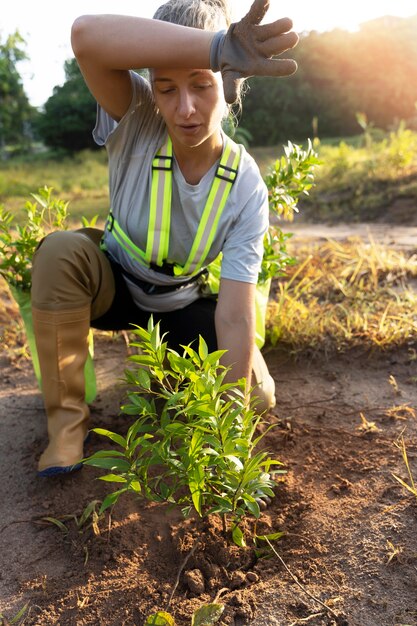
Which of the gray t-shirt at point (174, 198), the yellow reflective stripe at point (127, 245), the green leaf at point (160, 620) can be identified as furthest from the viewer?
the yellow reflective stripe at point (127, 245)

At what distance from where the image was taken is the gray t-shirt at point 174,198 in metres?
2.05

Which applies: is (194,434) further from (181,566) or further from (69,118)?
(69,118)

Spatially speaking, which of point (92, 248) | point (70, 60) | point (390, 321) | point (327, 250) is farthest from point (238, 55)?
point (70, 60)

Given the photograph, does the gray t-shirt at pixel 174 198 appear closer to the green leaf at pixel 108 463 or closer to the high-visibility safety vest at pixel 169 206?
the high-visibility safety vest at pixel 169 206

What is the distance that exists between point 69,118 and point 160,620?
44.6ft

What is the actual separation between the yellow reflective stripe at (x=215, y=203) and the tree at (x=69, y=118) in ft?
40.6

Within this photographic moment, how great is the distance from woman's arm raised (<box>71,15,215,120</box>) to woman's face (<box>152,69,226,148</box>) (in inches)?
2.5

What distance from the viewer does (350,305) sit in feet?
10.7

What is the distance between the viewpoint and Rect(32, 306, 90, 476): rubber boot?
6.82ft

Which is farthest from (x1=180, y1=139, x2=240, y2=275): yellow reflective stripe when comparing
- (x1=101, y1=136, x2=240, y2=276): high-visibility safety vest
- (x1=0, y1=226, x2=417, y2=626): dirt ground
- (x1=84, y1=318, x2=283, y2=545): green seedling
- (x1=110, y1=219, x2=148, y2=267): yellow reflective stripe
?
(x1=0, y1=226, x2=417, y2=626): dirt ground

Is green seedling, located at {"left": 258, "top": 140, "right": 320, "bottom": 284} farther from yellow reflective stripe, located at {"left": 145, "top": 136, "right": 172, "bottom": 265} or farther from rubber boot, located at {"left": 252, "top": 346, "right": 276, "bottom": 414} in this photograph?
yellow reflective stripe, located at {"left": 145, "top": 136, "right": 172, "bottom": 265}

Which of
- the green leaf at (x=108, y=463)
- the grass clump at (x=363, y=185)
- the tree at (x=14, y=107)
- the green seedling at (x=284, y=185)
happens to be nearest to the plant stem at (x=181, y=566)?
the green leaf at (x=108, y=463)

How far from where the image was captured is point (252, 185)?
209 centimetres

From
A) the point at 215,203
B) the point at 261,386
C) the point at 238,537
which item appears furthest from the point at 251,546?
the point at 215,203
